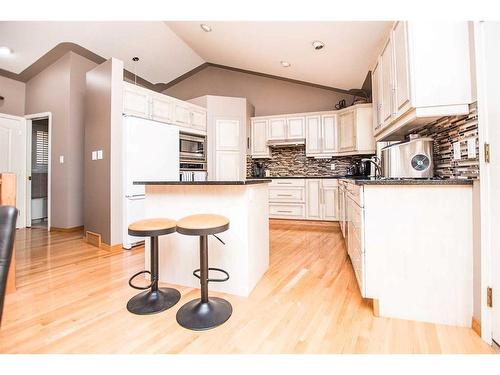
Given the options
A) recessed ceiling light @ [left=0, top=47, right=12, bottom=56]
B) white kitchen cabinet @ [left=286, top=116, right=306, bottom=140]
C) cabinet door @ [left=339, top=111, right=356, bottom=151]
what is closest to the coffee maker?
white kitchen cabinet @ [left=286, top=116, right=306, bottom=140]

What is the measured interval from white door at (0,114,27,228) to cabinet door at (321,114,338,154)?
556 cm

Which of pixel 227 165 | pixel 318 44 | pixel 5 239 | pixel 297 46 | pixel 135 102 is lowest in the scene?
pixel 5 239

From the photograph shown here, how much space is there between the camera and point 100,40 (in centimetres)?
405

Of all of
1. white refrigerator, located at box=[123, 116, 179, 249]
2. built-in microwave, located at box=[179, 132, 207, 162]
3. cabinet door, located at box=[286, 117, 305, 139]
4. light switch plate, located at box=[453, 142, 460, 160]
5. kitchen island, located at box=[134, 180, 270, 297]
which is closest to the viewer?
light switch plate, located at box=[453, 142, 460, 160]

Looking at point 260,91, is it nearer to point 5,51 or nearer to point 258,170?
point 258,170

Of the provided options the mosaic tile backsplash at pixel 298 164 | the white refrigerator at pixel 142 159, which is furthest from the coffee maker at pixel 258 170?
the white refrigerator at pixel 142 159

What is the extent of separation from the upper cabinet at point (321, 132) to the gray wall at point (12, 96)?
14.3 feet

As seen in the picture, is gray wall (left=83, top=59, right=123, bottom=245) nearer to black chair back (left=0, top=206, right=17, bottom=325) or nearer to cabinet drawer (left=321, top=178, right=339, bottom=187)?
black chair back (left=0, top=206, right=17, bottom=325)

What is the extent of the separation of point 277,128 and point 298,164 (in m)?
0.91

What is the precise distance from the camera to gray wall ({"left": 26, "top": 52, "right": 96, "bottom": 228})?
4.22 metres

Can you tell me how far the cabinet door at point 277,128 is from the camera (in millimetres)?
5121

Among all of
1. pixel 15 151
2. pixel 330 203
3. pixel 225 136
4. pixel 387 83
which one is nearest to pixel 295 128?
pixel 225 136
